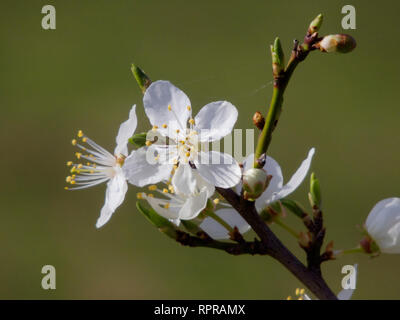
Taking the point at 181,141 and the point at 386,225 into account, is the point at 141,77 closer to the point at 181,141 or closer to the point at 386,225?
the point at 181,141

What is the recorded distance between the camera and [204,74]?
4.01 meters

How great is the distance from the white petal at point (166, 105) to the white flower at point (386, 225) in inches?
9.7

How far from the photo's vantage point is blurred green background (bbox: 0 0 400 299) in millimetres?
3023

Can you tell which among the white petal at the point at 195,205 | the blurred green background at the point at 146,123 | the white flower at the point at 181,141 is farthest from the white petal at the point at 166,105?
the blurred green background at the point at 146,123

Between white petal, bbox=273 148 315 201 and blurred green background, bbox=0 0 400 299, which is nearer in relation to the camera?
white petal, bbox=273 148 315 201

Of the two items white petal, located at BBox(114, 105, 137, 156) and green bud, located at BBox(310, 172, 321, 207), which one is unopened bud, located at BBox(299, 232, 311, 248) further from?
white petal, located at BBox(114, 105, 137, 156)

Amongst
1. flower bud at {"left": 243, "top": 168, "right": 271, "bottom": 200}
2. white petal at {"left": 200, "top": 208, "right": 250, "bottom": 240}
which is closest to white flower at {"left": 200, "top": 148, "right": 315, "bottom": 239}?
white petal at {"left": 200, "top": 208, "right": 250, "bottom": 240}

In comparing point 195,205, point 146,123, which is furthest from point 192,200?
point 146,123

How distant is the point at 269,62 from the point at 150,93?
156 inches

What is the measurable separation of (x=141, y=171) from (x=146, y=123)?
2.62 m

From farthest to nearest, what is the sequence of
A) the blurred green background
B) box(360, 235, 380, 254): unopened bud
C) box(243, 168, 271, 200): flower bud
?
the blurred green background
box(360, 235, 380, 254): unopened bud
box(243, 168, 271, 200): flower bud

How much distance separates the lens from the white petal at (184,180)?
23.3 inches

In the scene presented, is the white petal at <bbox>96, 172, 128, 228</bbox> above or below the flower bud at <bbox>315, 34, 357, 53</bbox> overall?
below

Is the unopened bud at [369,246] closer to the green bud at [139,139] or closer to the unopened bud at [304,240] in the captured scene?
the unopened bud at [304,240]
